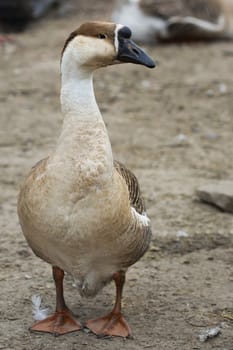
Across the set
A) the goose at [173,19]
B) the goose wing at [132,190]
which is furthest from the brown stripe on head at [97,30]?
the goose at [173,19]

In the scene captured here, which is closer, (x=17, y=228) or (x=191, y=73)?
(x=17, y=228)

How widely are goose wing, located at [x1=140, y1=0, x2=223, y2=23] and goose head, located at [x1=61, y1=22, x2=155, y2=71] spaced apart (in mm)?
7186

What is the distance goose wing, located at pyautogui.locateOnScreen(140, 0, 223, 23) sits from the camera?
10.8 m

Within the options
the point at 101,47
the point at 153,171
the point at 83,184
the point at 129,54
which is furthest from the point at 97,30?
the point at 153,171

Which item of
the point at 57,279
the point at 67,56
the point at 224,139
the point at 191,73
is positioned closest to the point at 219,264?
the point at 57,279

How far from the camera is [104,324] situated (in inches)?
163

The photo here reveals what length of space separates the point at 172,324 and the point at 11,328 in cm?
82

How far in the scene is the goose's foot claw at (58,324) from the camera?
162 inches

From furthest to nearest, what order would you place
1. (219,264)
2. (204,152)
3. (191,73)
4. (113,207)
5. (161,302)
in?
1. (191,73)
2. (204,152)
3. (219,264)
4. (161,302)
5. (113,207)

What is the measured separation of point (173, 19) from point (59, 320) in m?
7.22

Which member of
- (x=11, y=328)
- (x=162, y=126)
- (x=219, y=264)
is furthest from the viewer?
(x=162, y=126)

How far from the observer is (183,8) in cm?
1084

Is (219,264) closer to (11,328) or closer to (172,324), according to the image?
(172,324)

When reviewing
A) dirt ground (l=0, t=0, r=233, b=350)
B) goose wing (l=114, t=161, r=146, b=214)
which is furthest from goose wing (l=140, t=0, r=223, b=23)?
goose wing (l=114, t=161, r=146, b=214)
